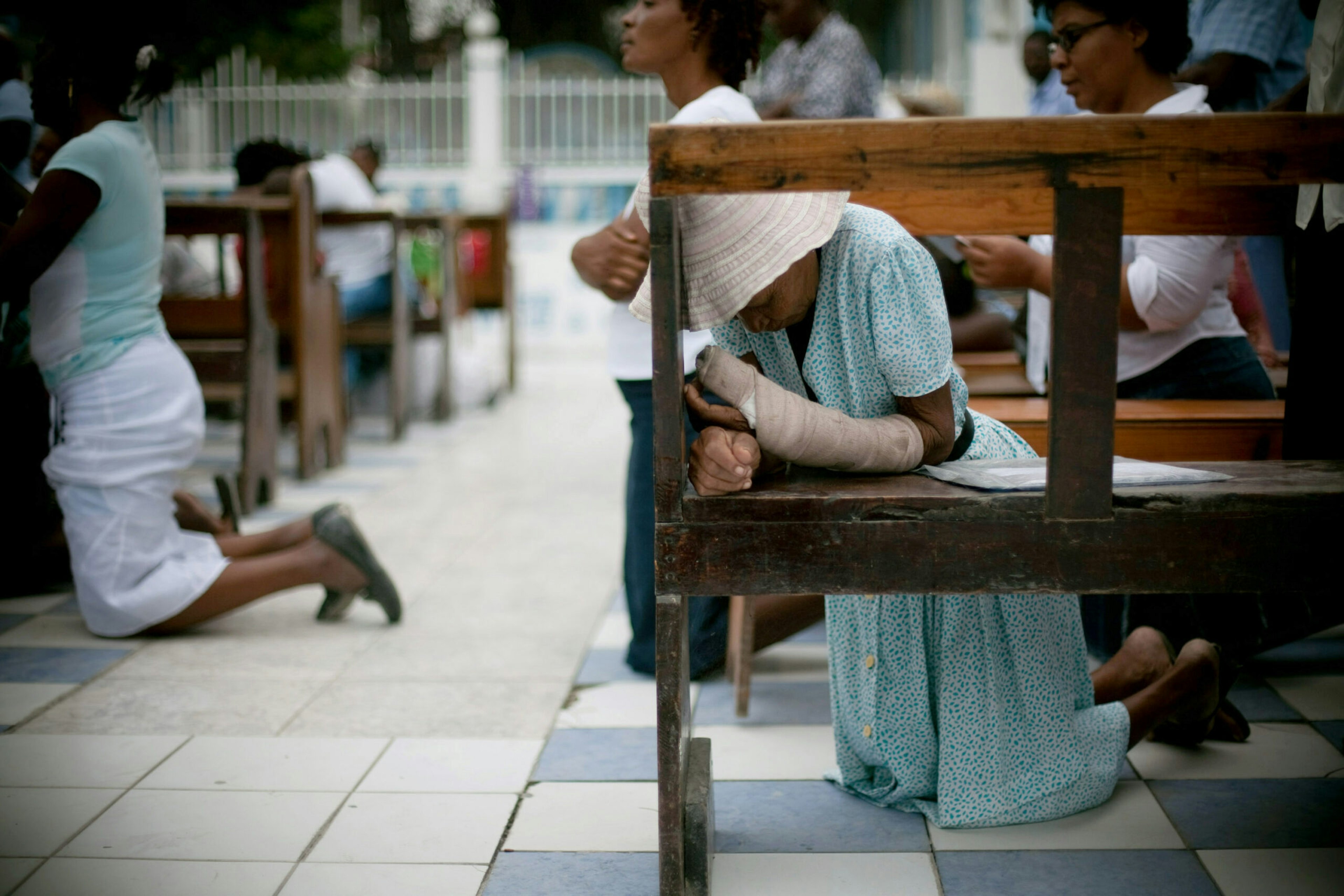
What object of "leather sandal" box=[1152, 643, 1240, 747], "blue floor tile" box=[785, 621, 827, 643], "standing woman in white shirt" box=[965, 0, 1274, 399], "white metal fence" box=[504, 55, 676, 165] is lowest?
"blue floor tile" box=[785, 621, 827, 643]

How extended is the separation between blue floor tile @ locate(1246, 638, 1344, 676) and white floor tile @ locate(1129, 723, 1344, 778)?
1.34ft

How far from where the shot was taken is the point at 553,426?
712 cm

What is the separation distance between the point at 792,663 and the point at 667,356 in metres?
1.65

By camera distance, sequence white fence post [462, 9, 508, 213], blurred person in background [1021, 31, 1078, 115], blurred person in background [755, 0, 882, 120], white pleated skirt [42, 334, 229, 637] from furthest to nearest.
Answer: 1. white fence post [462, 9, 508, 213]
2. blurred person in background [755, 0, 882, 120]
3. blurred person in background [1021, 31, 1078, 115]
4. white pleated skirt [42, 334, 229, 637]

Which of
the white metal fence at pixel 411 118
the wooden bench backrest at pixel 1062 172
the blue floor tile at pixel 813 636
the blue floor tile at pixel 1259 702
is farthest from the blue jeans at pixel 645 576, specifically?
the white metal fence at pixel 411 118

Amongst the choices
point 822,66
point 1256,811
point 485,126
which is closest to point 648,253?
point 1256,811

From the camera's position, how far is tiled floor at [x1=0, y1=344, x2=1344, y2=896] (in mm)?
2059

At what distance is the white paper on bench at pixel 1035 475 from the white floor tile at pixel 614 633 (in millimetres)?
1417

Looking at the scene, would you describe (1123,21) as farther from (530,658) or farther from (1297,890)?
(530,658)

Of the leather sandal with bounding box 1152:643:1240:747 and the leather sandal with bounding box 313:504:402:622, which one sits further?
the leather sandal with bounding box 313:504:402:622

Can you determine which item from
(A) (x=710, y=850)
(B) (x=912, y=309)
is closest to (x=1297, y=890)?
(A) (x=710, y=850)

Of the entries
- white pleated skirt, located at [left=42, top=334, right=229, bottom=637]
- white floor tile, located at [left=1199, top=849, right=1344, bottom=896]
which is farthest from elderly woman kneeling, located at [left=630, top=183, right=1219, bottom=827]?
white pleated skirt, located at [left=42, top=334, right=229, bottom=637]

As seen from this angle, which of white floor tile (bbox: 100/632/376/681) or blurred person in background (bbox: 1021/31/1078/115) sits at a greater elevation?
blurred person in background (bbox: 1021/31/1078/115)

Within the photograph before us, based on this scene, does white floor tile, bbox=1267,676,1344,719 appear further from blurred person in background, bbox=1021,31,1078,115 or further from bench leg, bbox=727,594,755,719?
blurred person in background, bbox=1021,31,1078,115
